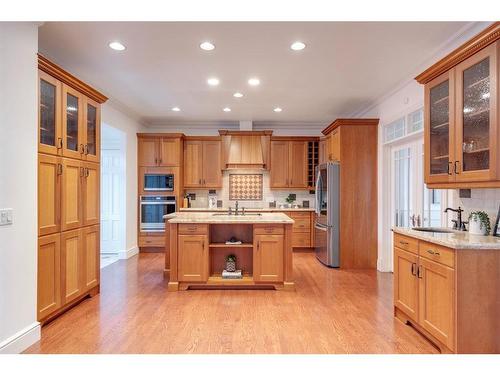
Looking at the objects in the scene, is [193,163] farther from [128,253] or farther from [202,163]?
[128,253]

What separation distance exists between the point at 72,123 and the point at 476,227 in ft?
12.6

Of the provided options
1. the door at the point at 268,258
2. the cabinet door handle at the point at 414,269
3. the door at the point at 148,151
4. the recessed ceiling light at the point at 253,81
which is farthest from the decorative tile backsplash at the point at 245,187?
the cabinet door handle at the point at 414,269

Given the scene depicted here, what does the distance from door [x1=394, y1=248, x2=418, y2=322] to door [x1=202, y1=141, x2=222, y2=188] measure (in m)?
4.30

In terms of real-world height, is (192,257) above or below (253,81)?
below

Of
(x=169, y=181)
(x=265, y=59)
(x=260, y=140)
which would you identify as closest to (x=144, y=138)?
(x=169, y=181)

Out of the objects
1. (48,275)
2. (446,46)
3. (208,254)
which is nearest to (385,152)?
Result: (446,46)

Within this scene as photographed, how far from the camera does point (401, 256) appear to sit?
2.90 m

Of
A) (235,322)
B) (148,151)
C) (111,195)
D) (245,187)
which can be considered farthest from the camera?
(245,187)

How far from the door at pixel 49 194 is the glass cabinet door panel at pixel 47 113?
16 centimetres

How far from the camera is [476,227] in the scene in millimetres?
2570

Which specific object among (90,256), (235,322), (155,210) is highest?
(155,210)

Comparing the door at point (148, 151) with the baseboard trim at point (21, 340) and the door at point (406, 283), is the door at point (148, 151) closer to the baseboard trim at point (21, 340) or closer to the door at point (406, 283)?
the baseboard trim at point (21, 340)
